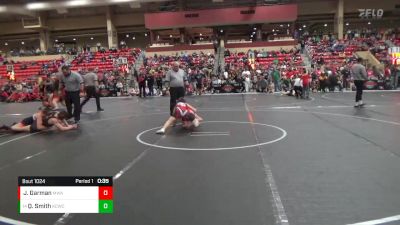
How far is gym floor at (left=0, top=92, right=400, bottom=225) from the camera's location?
3568 millimetres

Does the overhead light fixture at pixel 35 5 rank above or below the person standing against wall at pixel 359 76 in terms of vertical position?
above

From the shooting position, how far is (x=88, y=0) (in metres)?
35.8

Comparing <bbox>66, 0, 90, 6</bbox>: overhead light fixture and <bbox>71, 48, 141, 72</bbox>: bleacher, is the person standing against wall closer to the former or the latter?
<bbox>71, 48, 141, 72</bbox>: bleacher

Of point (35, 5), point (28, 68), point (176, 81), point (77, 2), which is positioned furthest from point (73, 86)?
point (28, 68)

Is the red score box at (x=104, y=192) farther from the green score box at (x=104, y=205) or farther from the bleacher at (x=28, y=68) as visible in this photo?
the bleacher at (x=28, y=68)

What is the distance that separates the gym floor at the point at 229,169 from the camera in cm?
357

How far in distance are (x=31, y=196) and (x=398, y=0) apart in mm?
41466

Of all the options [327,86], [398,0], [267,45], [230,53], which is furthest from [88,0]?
[398,0]

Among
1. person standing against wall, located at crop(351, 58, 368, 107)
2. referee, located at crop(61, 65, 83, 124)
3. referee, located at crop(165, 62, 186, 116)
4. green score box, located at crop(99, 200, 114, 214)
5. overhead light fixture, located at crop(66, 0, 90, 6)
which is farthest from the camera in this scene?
overhead light fixture, located at crop(66, 0, 90, 6)

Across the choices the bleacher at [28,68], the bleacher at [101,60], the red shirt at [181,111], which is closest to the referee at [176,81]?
the red shirt at [181,111]

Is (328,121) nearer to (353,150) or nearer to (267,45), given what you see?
(353,150)

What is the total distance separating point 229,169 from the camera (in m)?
5.08

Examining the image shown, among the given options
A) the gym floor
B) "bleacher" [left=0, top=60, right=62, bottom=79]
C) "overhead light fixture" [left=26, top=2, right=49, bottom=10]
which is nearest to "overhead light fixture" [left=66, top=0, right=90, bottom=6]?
"overhead light fixture" [left=26, top=2, right=49, bottom=10]
